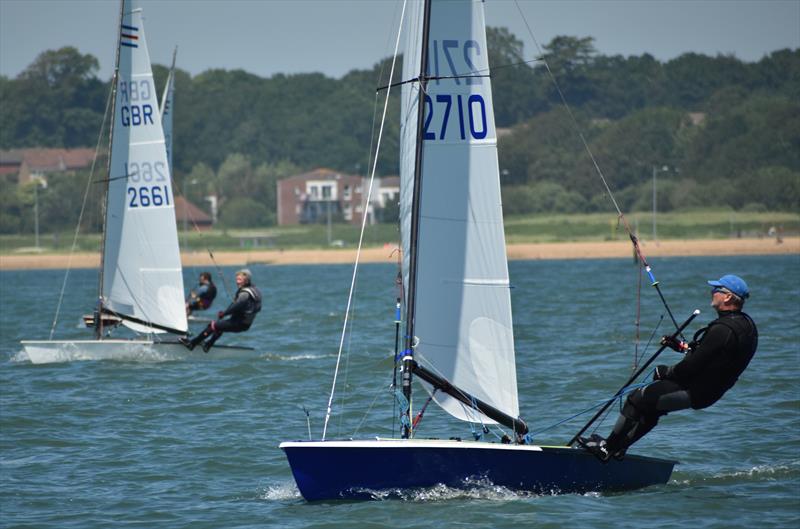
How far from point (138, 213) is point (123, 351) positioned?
2.42 metres

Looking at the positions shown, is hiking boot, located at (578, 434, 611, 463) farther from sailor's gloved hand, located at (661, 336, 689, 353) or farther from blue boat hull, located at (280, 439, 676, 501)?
sailor's gloved hand, located at (661, 336, 689, 353)

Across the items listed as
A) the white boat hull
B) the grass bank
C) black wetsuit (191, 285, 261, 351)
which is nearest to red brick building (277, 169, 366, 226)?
the grass bank

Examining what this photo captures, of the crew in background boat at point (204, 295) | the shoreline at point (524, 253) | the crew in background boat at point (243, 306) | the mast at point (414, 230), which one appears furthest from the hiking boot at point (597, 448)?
the shoreline at point (524, 253)

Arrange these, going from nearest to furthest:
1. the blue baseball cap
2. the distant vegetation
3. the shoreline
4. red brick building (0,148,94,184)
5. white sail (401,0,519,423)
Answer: the blue baseball cap → white sail (401,0,519,423) → the shoreline → the distant vegetation → red brick building (0,148,94,184)

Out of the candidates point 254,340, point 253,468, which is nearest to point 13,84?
point 254,340

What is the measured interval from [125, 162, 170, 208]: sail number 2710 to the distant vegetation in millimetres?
54891

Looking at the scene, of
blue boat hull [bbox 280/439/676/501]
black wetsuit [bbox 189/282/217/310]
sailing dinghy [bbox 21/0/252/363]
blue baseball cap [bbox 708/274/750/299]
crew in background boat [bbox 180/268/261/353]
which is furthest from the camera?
black wetsuit [bbox 189/282/217/310]

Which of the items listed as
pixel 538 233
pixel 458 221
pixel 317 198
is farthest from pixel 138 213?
pixel 317 198

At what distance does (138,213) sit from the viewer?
2194 cm

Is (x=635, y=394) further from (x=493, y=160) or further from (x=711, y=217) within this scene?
(x=711, y=217)

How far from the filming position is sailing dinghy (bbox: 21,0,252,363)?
2184 centimetres

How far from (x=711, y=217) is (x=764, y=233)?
5409mm

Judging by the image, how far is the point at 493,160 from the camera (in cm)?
1088

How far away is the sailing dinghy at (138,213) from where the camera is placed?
21844 mm
